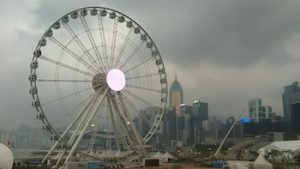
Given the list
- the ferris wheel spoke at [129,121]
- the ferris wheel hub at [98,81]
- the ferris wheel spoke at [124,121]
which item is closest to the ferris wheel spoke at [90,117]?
the ferris wheel hub at [98,81]

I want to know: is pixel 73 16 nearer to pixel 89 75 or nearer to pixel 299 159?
pixel 89 75

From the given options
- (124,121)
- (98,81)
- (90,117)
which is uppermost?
(98,81)

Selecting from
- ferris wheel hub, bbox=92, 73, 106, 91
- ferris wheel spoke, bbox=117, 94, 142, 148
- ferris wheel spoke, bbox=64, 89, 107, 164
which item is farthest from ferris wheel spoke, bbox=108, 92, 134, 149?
ferris wheel hub, bbox=92, 73, 106, 91

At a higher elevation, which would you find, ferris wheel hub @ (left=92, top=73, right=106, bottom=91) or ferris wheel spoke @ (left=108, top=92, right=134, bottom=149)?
ferris wheel hub @ (left=92, top=73, right=106, bottom=91)

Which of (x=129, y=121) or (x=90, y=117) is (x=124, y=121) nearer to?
(x=129, y=121)

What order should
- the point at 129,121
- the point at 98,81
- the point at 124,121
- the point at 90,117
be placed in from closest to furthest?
the point at 90,117
the point at 98,81
the point at 124,121
the point at 129,121

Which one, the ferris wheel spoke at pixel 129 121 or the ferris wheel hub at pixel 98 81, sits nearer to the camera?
the ferris wheel hub at pixel 98 81

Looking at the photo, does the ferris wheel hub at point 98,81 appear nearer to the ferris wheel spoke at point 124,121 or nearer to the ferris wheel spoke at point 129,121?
the ferris wheel spoke at point 124,121

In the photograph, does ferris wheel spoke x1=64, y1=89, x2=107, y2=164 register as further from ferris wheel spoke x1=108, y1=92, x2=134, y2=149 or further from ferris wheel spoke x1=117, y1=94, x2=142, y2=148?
ferris wheel spoke x1=117, y1=94, x2=142, y2=148

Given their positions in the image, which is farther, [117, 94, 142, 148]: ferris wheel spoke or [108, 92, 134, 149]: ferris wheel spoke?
[117, 94, 142, 148]: ferris wheel spoke

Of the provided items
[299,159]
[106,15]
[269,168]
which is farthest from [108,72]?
[299,159]

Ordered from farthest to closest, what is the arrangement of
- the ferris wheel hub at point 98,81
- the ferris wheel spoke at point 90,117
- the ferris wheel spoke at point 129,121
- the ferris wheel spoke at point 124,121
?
the ferris wheel spoke at point 129,121, the ferris wheel spoke at point 124,121, the ferris wheel hub at point 98,81, the ferris wheel spoke at point 90,117

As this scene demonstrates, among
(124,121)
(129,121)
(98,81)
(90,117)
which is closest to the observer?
(90,117)

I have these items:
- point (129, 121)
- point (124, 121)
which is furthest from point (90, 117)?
point (129, 121)
